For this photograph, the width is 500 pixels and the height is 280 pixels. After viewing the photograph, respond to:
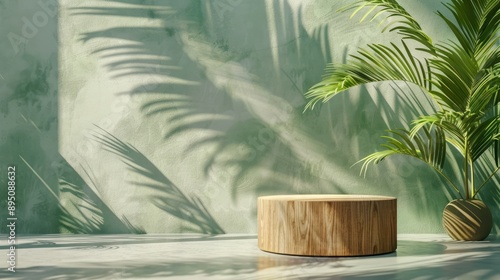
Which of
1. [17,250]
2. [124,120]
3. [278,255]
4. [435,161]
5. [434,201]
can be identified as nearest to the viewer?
[278,255]

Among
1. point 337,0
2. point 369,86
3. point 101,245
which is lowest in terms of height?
point 101,245

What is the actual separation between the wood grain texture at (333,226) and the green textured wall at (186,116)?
1.23 metres

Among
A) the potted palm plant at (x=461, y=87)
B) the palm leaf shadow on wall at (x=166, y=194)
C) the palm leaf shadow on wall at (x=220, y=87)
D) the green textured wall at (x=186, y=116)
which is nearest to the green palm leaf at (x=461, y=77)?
the potted palm plant at (x=461, y=87)

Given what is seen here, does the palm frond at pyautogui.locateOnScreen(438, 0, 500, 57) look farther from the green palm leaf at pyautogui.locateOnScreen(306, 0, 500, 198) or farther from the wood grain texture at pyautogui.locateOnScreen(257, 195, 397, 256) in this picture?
the wood grain texture at pyautogui.locateOnScreen(257, 195, 397, 256)

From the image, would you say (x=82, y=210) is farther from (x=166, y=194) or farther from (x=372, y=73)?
(x=372, y=73)

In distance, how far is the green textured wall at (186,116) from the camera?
4883 millimetres

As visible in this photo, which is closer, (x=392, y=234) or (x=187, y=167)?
(x=392, y=234)

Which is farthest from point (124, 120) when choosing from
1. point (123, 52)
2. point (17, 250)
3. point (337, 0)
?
point (337, 0)

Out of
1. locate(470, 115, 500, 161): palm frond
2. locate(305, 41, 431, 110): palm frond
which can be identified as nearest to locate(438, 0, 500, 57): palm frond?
locate(305, 41, 431, 110): palm frond

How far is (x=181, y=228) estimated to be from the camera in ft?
16.4

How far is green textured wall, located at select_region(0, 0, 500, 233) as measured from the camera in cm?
488

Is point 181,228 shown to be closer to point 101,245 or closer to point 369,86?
point 101,245

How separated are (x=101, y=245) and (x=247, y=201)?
48.5 inches

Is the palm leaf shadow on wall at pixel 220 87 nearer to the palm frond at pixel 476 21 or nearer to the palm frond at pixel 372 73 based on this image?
the palm frond at pixel 372 73
